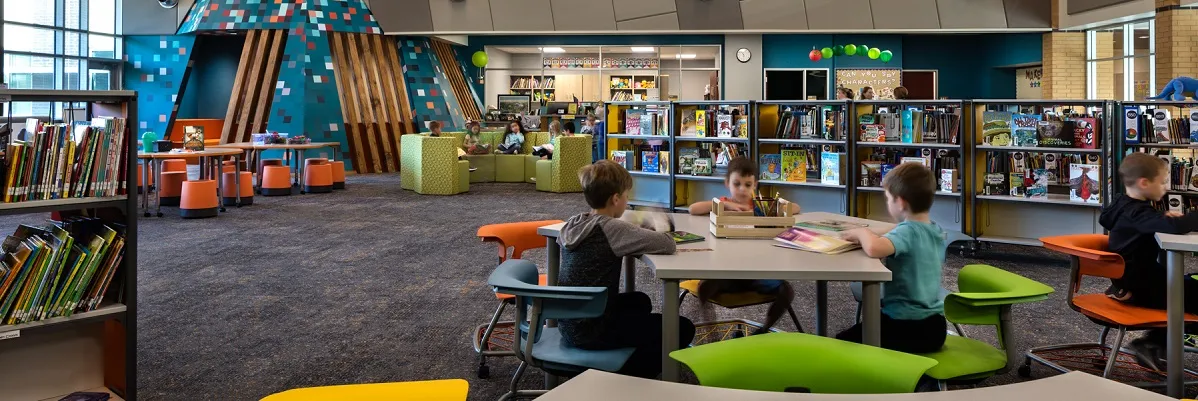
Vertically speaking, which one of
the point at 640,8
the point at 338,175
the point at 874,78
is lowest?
the point at 338,175

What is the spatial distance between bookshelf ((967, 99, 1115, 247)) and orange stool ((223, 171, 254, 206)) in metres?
8.24

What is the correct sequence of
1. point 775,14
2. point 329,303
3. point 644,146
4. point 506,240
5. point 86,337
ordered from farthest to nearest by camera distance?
point 775,14
point 644,146
point 329,303
point 506,240
point 86,337

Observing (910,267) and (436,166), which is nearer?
(910,267)

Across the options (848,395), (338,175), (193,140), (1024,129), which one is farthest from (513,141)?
(848,395)

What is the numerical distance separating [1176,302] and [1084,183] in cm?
355

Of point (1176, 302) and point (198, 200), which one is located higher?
Result: point (198, 200)

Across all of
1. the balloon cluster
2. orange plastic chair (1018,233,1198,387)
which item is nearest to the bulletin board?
the balloon cluster

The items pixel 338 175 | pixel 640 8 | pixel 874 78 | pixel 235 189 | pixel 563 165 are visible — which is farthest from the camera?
pixel 874 78

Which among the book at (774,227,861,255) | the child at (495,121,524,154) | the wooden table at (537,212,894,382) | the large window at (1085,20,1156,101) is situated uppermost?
the large window at (1085,20,1156,101)

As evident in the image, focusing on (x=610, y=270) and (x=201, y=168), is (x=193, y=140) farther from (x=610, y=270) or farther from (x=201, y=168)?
(x=610, y=270)

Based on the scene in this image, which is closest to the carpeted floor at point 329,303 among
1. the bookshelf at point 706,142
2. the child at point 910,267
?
the child at point 910,267

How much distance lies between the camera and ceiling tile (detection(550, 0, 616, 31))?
16.5m

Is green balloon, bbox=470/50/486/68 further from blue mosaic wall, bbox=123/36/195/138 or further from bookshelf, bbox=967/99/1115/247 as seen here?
bookshelf, bbox=967/99/1115/247

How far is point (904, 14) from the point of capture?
16.1 meters
